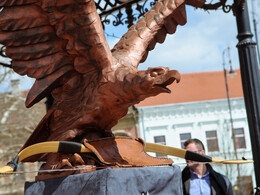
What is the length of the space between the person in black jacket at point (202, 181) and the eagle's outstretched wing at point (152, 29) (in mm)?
924

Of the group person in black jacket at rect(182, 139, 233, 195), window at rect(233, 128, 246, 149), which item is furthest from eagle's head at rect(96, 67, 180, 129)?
window at rect(233, 128, 246, 149)

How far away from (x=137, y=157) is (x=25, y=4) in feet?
3.24

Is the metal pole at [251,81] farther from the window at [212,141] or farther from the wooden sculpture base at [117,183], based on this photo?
the window at [212,141]

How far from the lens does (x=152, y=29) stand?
98.9 inches

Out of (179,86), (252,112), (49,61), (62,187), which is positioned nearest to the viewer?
(62,187)

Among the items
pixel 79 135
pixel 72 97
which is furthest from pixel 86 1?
pixel 79 135

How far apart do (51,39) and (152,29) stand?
0.68 metres

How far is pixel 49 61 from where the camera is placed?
217 cm

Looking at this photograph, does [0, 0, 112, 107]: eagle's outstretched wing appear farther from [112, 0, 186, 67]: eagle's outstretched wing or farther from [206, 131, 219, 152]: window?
[206, 131, 219, 152]: window

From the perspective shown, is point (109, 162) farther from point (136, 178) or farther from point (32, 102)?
point (32, 102)

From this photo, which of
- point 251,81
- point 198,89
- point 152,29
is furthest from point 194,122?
point 152,29

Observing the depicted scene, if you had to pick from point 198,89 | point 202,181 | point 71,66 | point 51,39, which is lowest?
point 202,181

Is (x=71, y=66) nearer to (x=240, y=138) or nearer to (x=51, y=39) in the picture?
(x=51, y=39)

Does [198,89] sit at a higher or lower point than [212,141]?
higher
